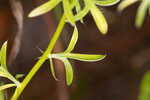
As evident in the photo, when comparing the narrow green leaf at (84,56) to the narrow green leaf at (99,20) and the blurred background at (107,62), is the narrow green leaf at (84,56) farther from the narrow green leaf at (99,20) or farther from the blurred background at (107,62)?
the blurred background at (107,62)

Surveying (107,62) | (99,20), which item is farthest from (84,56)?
(107,62)

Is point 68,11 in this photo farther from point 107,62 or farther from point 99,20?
point 107,62

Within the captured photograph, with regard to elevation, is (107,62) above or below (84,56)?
below

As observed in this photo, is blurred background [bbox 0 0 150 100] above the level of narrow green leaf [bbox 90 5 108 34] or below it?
below

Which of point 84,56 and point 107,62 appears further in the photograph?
point 107,62

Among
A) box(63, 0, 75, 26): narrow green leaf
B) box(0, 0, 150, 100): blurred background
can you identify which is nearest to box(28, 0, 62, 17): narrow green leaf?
box(63, 0, 75, 26): narrow green leaf

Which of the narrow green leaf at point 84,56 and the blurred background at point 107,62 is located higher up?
the narrow green leaf at point 84,56

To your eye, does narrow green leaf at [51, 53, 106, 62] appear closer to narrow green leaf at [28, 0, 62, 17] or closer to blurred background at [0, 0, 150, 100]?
narrow green leaf at [28, 0, 62, 17]

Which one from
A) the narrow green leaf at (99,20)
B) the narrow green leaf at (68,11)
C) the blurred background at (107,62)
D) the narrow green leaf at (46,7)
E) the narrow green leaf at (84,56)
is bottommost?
the blurred background at (107,62)

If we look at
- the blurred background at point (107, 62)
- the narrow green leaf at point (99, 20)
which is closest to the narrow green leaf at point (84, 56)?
the narrow green leaf at point (99, 20)

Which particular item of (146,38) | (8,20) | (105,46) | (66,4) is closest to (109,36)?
(105,46)

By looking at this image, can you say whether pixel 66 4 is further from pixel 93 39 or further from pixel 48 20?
pixel 93 39
